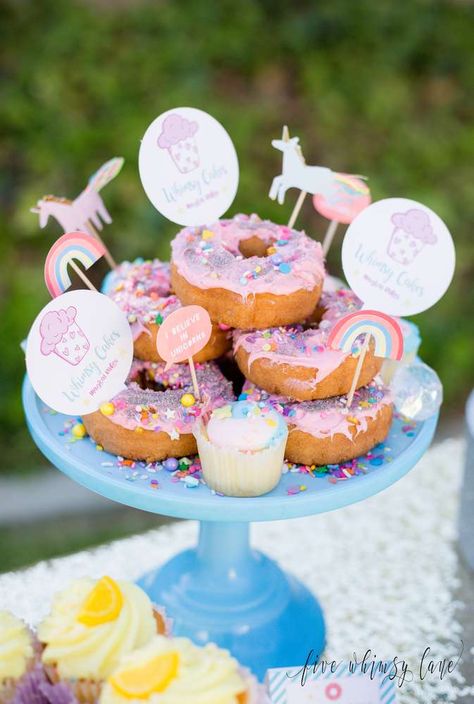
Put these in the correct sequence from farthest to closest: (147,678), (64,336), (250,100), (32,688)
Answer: (250,100)
(64,336)
(32,688)
(147,678)

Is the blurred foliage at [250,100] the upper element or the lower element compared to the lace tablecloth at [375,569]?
upper

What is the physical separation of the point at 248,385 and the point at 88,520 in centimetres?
198

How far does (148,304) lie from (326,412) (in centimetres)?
38

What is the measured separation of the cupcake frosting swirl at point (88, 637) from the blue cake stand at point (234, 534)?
0.18 meters

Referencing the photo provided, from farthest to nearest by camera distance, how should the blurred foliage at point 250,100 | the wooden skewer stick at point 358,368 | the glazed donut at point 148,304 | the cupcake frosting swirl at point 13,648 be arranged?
the blurred foliage at point 250,100 → the glazed donut at point 148,304 → the wooden skewer stick at point 358,368 → the cupcake frosting swirl at point 13,648

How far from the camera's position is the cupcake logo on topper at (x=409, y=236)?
55.7 inches

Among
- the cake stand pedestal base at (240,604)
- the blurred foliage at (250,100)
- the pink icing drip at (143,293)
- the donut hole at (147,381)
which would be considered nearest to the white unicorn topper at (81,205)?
the pink icing drip at (143,293)

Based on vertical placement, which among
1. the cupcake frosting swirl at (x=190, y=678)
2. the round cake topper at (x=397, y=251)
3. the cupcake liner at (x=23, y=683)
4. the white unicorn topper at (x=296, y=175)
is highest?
the white unicorn topper at (x=296, y=175)

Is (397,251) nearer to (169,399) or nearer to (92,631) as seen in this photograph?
(169,399)

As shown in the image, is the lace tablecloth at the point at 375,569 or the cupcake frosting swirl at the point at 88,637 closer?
the cupcake frosting swirl at the point at 88,637

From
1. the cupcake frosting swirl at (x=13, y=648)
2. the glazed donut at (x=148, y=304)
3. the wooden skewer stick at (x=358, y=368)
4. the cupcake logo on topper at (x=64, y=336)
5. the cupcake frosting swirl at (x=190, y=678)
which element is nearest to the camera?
the cupcake frosting swirl at (x=190, y=678)

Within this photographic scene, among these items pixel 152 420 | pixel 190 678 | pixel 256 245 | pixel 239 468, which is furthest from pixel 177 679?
pixel 256 245

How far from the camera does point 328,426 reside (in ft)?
4.86

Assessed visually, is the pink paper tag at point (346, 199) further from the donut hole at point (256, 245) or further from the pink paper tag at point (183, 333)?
the pink paper tag at point (183, 333)
